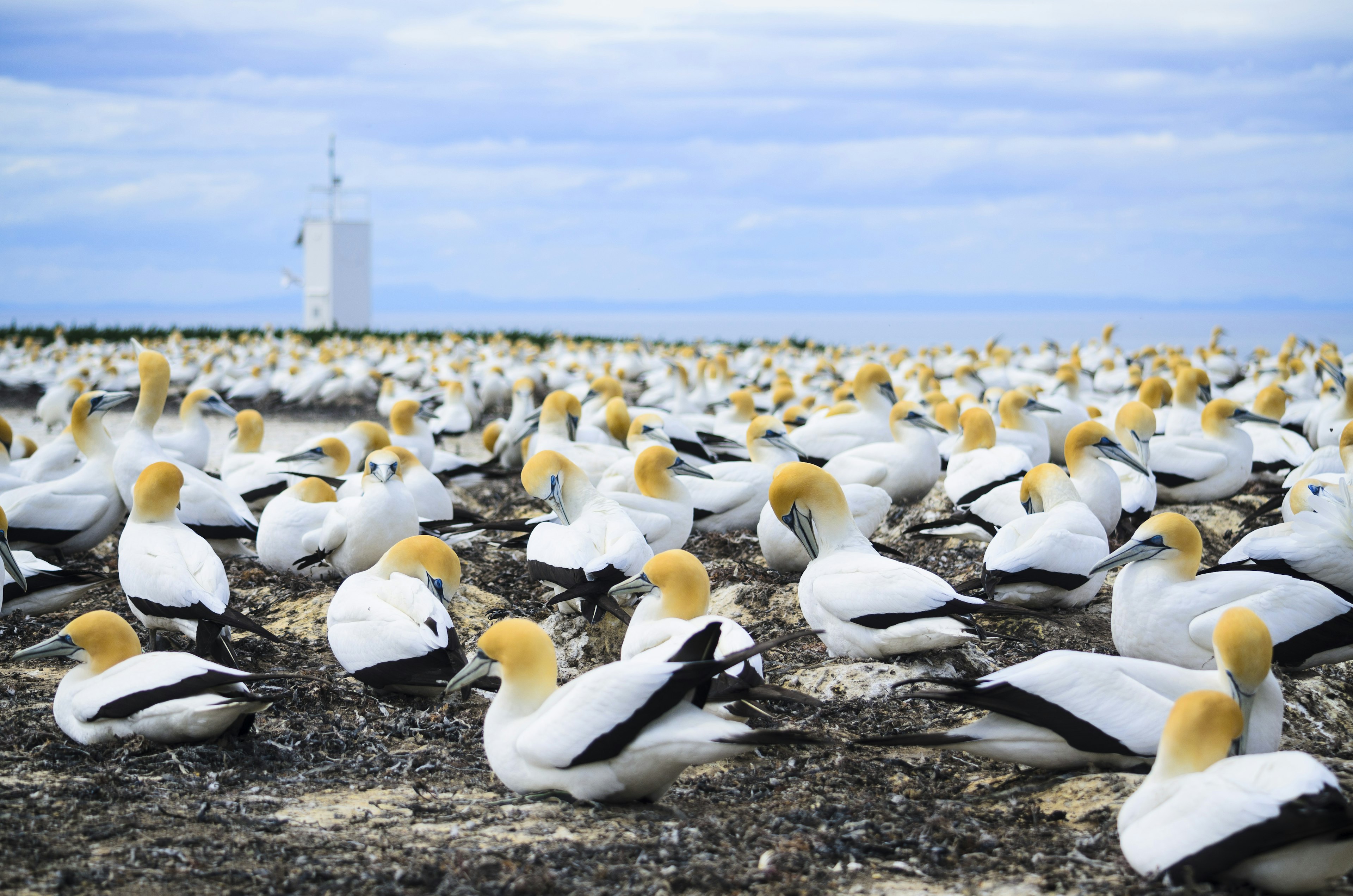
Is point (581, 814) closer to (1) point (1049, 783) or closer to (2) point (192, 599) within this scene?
(1) point (1049, 783)

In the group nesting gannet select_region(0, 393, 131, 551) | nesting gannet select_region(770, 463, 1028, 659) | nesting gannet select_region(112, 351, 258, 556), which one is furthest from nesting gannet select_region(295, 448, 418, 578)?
nesting gannet select_region(770, 463, 1028, 659)

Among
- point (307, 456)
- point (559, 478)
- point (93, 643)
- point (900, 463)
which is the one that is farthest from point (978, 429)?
point (93, 643)

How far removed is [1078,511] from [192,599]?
3963mm

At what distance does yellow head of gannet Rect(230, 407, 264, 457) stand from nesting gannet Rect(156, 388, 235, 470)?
448 millimetres

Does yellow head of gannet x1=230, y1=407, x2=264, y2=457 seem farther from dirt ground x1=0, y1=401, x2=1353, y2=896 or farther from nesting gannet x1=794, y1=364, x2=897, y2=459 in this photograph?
nesting gannet x1=794, y1=364, x2=897, y2=459

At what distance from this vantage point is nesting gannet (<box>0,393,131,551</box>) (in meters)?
6.68

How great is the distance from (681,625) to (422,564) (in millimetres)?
1598

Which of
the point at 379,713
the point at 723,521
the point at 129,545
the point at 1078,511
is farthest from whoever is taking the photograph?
the point at 723,521

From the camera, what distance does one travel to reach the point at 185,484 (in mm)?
6828

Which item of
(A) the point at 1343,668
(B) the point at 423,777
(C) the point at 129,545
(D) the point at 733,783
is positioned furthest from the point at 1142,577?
(C) the point at 129,545

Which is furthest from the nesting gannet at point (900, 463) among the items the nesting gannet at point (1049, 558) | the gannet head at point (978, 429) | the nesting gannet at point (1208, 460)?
the nesting gannet at point (1049, 558)

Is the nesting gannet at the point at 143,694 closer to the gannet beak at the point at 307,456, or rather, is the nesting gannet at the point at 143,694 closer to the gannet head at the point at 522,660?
the gannet head at the point at 522,660

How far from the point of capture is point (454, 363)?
19938 mm

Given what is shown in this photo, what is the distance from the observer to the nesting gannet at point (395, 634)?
4434 mm
